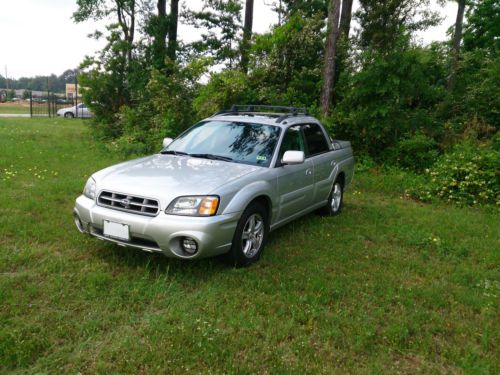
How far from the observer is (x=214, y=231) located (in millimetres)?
3830

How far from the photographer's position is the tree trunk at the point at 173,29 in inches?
679

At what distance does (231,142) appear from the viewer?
5.08m

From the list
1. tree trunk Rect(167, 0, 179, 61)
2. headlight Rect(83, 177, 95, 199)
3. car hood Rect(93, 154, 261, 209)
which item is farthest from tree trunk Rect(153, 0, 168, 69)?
headlight Rect(83, 177, 95, 199)

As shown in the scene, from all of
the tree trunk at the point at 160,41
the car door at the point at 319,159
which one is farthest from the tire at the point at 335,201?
the tree trunk at the point at 160,41

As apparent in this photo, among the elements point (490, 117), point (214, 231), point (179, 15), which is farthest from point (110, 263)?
point (179, 15)

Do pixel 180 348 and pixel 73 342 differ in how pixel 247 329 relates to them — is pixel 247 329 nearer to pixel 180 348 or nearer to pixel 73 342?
pixel 180 348

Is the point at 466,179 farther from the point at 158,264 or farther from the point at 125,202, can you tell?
the point at 125,202

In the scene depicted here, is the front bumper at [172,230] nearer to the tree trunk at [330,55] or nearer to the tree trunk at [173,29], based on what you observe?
the tree trunk at [330,55]

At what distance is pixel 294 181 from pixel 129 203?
80.6 inches

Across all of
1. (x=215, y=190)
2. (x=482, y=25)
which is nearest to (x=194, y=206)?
(x=215, y=190)

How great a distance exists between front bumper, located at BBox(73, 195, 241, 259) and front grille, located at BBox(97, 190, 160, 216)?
5 centimetres

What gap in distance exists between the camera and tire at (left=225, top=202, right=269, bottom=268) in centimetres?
416

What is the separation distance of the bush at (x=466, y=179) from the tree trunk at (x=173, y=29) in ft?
39.3

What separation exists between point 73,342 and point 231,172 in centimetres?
213
